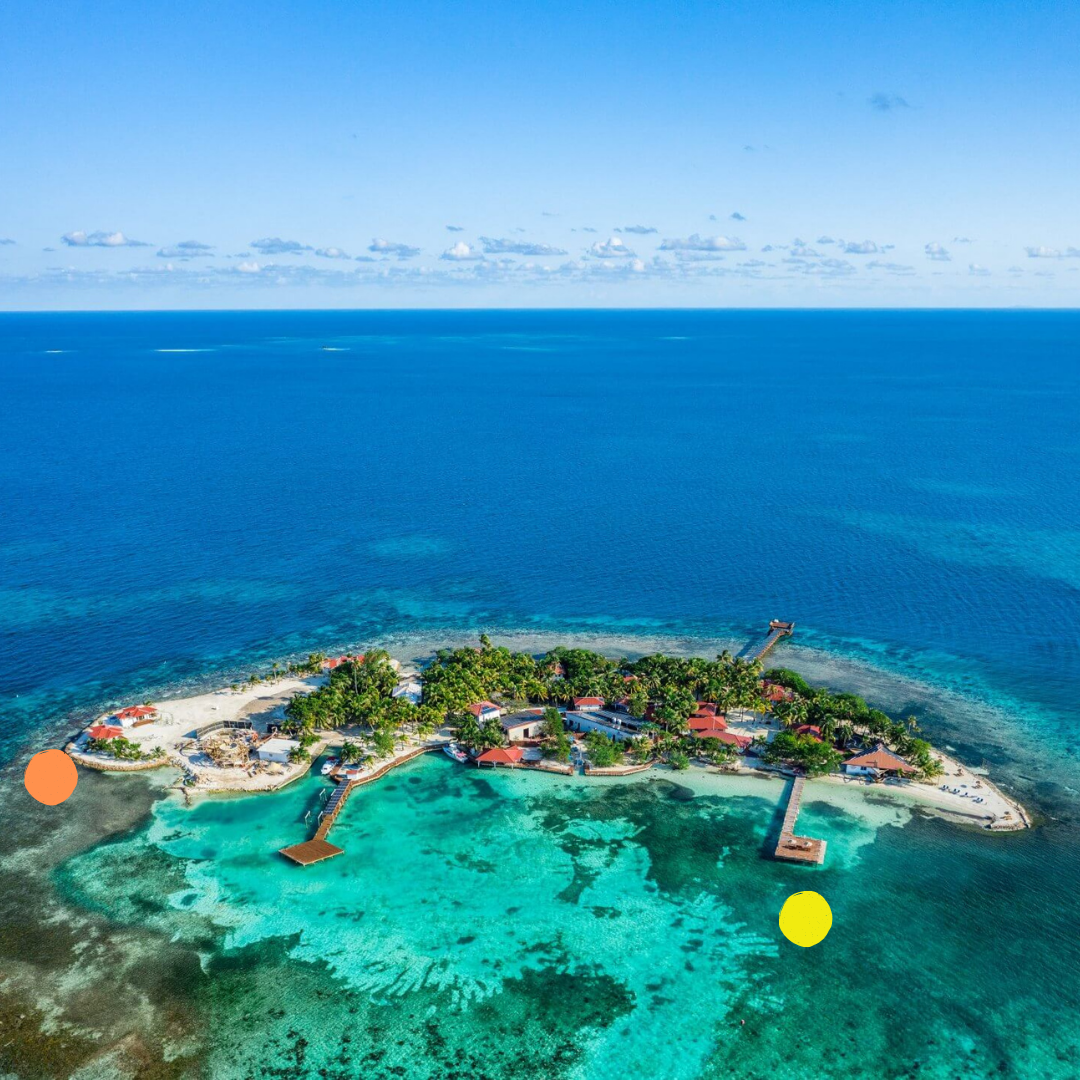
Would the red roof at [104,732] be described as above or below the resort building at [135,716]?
above

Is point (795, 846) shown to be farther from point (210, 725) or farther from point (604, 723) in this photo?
point (210, 725)

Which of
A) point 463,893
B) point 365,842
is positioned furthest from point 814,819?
point 365,842

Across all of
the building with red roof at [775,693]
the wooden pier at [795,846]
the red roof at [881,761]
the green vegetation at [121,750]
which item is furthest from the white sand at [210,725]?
the red roof at [881,761]

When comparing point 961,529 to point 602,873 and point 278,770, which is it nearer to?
point 602,873

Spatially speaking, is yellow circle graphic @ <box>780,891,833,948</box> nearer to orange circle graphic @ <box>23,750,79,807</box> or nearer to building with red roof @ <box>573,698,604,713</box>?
building with red roof @ <box>573,698,604,713</box>

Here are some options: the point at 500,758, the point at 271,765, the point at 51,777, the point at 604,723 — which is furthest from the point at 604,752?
the point at 51,777

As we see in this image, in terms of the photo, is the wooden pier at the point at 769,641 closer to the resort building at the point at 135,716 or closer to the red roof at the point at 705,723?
the red roof at the point at 705,723
